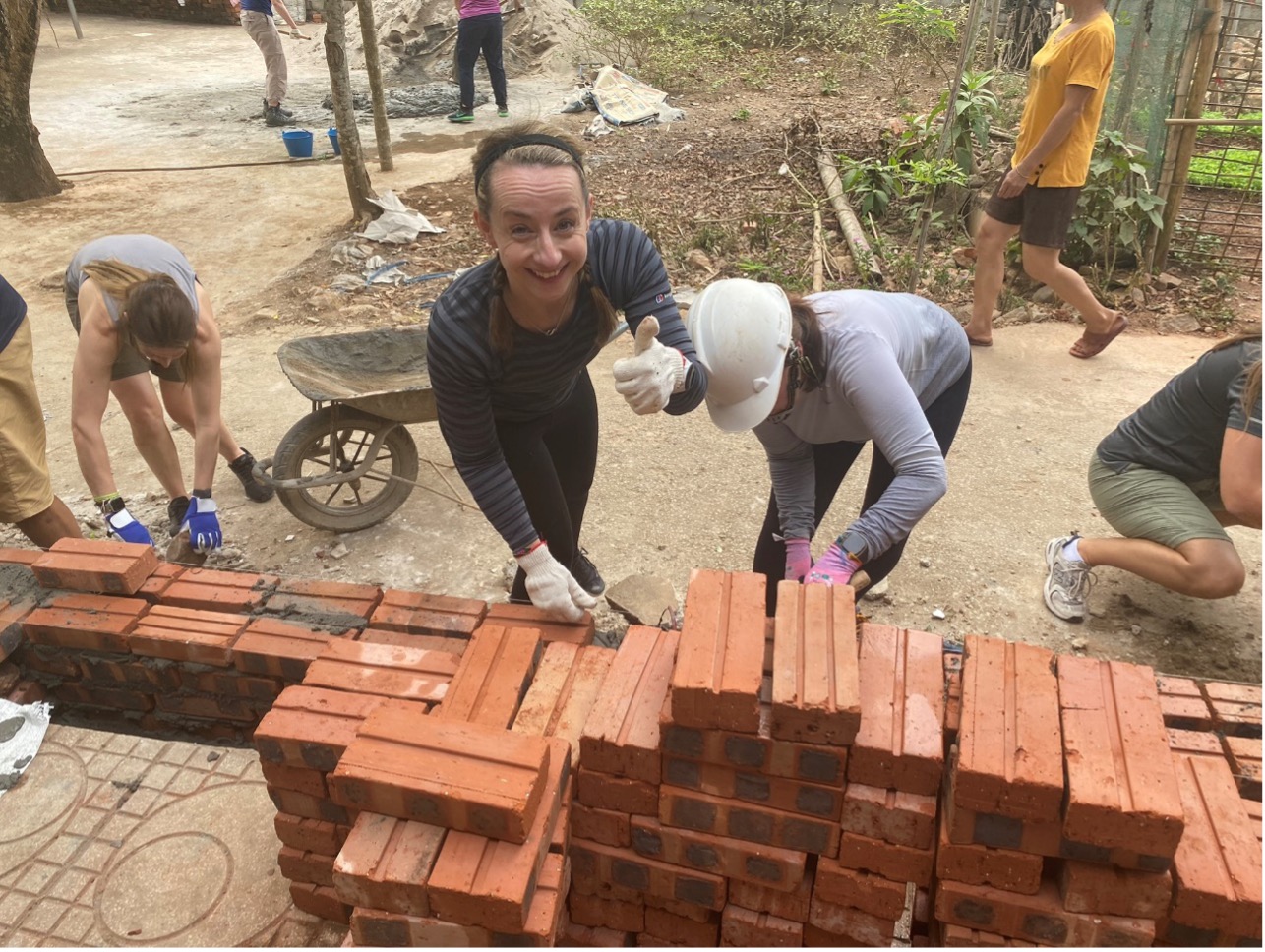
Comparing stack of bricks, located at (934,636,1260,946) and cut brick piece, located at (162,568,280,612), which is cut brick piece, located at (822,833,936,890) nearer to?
stack of bricks, located at (934,636,1260,946)

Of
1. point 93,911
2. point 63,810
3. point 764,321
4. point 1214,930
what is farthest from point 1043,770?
point 63,810

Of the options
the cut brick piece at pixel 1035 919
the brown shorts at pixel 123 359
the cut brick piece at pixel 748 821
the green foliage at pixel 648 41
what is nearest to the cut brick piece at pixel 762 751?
the cut brick piece at pixel 748 821

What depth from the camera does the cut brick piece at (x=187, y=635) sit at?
239cm

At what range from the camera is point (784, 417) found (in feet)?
8.30

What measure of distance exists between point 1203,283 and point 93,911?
6840 millimetres

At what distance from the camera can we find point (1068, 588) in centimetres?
329

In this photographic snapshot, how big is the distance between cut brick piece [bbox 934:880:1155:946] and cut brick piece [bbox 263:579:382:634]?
170 cm

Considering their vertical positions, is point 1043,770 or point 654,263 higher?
point 654,263

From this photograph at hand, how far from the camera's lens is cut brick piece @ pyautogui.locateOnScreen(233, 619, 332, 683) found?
235cm

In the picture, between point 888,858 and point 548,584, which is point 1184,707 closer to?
point 888,858

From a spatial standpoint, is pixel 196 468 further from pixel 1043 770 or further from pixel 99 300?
pixel 1043 770

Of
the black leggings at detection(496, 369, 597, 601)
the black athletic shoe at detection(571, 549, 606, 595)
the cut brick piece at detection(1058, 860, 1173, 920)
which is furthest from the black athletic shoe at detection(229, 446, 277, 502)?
the cut brick piece at detection(1058, 860, 1173, 920)

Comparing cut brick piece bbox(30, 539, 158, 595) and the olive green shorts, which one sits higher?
cut brick piece bbox(30, 539, 158, 595)

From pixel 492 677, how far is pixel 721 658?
605 mm
